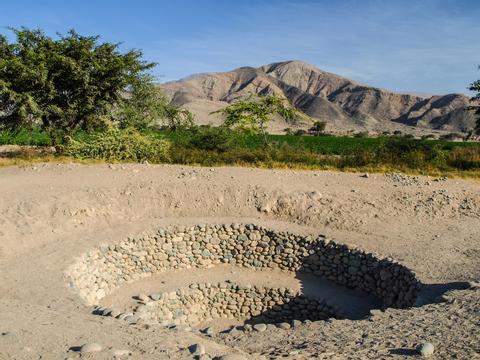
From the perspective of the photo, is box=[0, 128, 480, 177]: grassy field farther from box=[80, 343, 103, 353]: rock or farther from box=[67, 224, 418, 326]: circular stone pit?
box=[80, 343, 103, 353]: rock

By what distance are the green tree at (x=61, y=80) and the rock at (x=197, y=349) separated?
16149 mm

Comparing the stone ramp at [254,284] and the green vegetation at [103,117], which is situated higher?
the green vegetation at [103,117]

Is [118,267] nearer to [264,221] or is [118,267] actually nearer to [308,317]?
[264,221]

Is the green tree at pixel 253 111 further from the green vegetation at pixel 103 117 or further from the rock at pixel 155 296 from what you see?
the rock at pixel 155 296

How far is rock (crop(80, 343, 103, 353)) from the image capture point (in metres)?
5.14

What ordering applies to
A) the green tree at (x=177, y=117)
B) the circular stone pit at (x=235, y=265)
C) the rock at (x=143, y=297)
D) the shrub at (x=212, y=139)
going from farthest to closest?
the green tree at (x=177, y=117) → the shrub at (x=212, y=139) → the rock at (x=143, y=297) → the circular stone pit at (x=235, y=265)

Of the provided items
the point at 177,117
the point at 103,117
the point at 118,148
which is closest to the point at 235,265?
the point at 118,148

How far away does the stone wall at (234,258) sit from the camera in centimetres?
1023

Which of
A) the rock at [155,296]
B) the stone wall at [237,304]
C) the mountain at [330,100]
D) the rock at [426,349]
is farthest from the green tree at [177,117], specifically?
the mountain at [330,100]

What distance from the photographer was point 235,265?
12.5 metres

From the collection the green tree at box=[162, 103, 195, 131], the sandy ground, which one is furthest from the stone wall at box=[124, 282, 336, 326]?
the green tree at box=[162, 103, 195, 131]

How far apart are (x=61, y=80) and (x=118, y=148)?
4555 mm

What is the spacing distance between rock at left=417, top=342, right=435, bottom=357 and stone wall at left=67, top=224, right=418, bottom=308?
14.5 ft

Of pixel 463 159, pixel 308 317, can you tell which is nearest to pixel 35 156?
pixel 308 317
